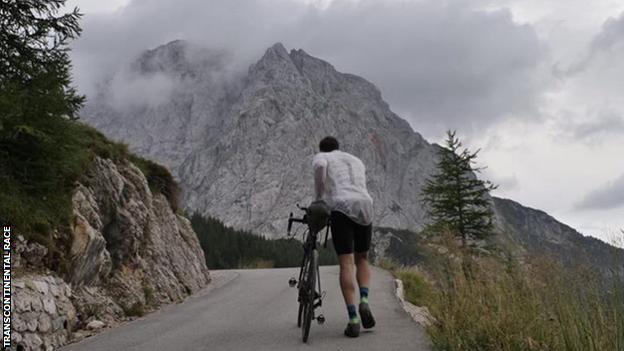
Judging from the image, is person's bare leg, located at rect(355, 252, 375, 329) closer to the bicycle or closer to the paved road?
the paved road

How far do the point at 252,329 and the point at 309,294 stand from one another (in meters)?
1.69

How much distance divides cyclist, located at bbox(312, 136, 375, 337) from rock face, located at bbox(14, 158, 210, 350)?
3.54m

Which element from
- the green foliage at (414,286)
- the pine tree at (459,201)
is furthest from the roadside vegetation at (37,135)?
the pine tree at (459,201)

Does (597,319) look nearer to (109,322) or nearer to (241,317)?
(241,317)

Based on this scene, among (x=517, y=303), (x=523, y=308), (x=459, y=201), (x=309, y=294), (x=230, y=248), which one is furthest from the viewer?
(x=230, y=248)

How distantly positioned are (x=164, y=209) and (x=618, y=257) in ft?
39.0

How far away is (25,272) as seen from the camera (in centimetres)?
679

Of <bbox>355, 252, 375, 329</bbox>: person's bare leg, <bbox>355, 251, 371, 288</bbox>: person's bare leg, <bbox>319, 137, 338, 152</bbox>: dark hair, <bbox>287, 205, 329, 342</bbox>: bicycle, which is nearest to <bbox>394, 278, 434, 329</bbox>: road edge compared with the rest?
<bbox>355, 252, 375, 329</bbox>: person's bare leg

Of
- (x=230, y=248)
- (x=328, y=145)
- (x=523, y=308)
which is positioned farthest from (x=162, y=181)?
(x=230, y=248)

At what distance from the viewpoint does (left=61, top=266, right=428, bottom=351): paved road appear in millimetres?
5906

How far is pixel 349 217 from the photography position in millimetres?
5848

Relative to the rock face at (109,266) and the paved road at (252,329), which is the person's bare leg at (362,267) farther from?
the rock face at (109,266)

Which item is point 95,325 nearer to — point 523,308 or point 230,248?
point 523,308

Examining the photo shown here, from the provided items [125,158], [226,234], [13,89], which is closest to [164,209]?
[125,158]
